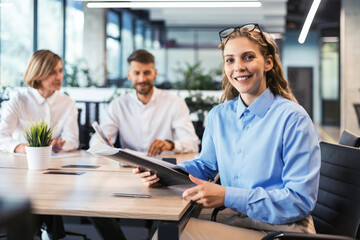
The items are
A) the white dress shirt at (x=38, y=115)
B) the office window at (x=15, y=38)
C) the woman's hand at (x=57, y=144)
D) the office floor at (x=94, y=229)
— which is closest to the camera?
the woman's hand at (x=57, y=144)

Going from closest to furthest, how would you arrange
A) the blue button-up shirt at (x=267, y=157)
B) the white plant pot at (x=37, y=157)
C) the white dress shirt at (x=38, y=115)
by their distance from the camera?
the blue button-up shirt at (x=267, y=157) → the white plant pot at (x=37, y=157) → the white dress shirt at (x=38, y=115)

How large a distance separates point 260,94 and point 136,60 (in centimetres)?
177

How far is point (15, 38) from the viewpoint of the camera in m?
6.95

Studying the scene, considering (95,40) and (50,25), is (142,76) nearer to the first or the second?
(50,25)

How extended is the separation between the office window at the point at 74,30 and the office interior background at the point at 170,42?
0.02 metres

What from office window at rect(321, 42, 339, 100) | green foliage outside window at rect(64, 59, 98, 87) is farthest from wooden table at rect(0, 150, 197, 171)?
office window at rect(321, 42, 339, 100)

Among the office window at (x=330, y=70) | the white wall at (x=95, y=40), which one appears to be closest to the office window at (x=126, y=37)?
the white wall at (x=95, y=40)

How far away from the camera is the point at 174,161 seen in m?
2.20

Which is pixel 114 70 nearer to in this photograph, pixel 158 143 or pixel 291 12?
pixel 291 12

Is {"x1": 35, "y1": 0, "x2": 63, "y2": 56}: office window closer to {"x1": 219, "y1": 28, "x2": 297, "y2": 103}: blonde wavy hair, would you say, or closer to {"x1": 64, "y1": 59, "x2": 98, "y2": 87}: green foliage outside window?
{"x1": 64, "y1": 59, "x2": 98, "y2": 87}: green foliage outside window

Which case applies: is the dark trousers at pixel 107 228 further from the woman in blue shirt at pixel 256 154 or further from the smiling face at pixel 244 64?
the smiling face at pixel 244 64

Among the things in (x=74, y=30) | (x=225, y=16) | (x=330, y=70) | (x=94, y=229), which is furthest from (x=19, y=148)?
(x=330, y=70)

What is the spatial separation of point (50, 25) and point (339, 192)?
25.2 ft

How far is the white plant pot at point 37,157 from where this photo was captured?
85.4 inches
